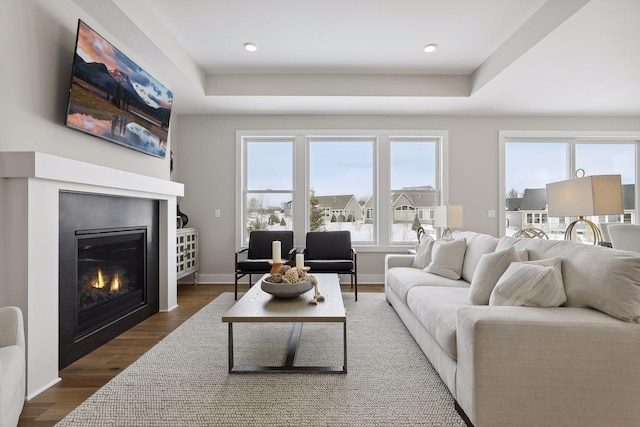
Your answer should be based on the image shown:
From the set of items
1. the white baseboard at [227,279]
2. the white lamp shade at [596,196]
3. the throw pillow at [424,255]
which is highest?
the white lamp shade at [596,196]

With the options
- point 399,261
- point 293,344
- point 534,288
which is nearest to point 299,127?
point 399,261

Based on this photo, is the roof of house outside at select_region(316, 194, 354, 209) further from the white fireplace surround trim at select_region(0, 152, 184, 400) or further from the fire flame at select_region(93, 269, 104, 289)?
the white fireplace surround trim at select_region(0, 152, 184, 400)

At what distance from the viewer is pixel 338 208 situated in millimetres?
5090

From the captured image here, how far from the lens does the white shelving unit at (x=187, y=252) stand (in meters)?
4.27

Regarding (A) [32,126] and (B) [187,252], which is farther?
(B) [187,252]

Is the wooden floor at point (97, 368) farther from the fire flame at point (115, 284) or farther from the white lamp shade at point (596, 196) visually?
the white lamp shade at point (596, 196)

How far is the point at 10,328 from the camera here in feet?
5.14

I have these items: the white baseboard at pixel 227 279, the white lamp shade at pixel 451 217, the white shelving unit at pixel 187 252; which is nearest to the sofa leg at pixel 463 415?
the white lamp shade at pixel 451 217

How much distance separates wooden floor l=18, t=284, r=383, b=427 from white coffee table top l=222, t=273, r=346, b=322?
2.80 feet

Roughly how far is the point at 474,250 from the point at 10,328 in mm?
3084

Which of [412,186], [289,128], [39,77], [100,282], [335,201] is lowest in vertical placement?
[100,282]

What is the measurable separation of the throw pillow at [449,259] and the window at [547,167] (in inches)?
94.4

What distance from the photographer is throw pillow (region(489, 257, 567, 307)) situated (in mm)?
1681

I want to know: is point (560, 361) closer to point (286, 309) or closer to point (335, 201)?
point (286, 309)
